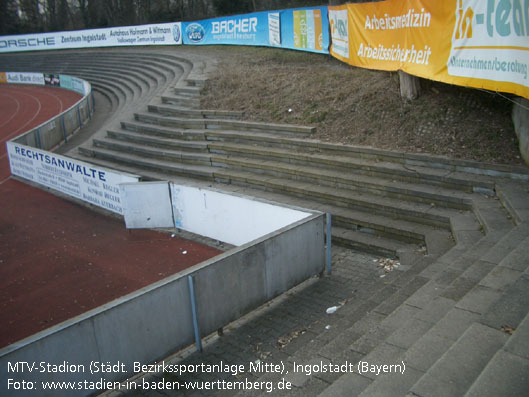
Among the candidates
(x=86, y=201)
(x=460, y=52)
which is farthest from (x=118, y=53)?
(x=460, y=52)

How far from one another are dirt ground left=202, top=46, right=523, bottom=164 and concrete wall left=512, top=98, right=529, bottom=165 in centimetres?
17

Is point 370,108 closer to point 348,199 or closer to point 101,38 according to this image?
point 348,199

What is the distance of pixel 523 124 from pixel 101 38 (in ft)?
117

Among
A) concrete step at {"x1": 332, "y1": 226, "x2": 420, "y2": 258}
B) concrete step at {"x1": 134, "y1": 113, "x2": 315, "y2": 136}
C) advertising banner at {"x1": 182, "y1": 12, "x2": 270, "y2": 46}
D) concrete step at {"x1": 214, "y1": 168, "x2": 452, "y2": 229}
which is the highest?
advertising banner at {"x1": 182, "y1": 12, "x2": 270, "y2": 46}

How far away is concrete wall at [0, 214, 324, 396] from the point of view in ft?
15.6

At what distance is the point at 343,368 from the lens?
15.8 feet

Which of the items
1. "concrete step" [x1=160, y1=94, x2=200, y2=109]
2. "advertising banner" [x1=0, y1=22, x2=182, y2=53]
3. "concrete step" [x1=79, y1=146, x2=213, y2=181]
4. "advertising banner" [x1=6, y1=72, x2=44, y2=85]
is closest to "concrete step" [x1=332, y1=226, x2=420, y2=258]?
"concrete step" [x1=79, y1=146, x2=213, y2=181]

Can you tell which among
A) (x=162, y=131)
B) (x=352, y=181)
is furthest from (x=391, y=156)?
(x=162, y=131)

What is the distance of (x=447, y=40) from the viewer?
29.2ft

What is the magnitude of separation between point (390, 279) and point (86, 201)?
30.0 feet

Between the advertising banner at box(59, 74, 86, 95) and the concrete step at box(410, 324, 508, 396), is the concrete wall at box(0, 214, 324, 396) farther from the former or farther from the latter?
the advertising banner at box(59, 74, 86, 95)

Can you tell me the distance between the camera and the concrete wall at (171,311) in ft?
15.6

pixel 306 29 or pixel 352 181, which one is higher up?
pixel 306 29

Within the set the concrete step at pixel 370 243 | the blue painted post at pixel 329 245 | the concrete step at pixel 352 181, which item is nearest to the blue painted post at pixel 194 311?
the blue painted post at pixel 329 245
